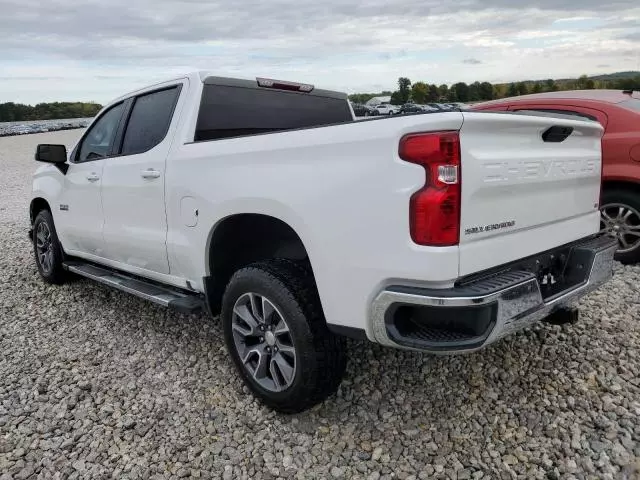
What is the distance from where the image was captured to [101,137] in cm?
461

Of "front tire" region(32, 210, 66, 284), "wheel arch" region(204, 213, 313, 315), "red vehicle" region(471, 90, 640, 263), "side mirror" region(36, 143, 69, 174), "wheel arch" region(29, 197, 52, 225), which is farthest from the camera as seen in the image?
"wheel arch" region(29, 197, 52, 225)

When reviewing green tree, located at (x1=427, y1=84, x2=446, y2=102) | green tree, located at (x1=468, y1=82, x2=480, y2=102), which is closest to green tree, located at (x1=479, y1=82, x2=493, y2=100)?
green tree, located at (x1=468, y1=82, x2=480, y2=102)

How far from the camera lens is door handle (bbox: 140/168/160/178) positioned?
3598 mm

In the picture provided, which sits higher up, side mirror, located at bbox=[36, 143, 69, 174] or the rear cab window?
the rear cab window

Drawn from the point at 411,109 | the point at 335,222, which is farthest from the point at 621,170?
the point at 335,222

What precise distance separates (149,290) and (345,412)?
1679 mm

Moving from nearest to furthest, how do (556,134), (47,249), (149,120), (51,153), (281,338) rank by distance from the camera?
(556,134) < (281,338) < (149,120) < (51,153) < (47,249)

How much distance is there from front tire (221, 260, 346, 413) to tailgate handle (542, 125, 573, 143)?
1.40 meters

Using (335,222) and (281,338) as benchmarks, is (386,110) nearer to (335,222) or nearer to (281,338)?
(281,338)

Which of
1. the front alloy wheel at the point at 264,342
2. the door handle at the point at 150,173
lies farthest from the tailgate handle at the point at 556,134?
the door handle at the point at 150,173

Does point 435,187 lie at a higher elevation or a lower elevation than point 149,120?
lower

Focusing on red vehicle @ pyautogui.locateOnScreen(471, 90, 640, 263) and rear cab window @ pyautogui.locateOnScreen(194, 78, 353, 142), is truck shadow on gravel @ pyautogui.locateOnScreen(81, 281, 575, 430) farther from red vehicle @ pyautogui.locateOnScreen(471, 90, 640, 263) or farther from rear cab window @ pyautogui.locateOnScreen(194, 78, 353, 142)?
red vehicle @ pyautogui.locateOnScreen(471, 90, 640, 263)

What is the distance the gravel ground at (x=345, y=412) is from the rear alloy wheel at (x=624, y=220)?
1046 mm

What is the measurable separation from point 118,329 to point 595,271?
138 inches
